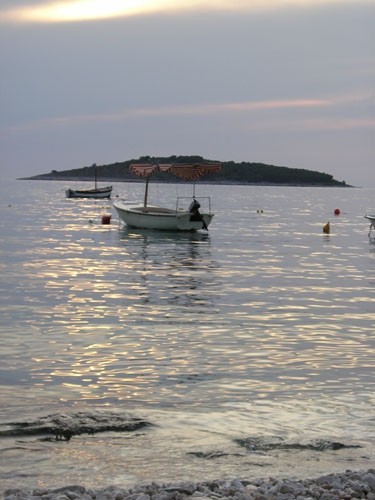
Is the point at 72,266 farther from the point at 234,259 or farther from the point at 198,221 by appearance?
the point at 198,221

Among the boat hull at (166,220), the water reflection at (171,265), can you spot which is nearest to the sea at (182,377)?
the water reflection at (171,265)

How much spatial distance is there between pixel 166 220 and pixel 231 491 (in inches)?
1649

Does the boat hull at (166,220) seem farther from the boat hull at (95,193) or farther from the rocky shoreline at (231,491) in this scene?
the boat hull at (95,193)

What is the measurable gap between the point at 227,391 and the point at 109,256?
86.8ft

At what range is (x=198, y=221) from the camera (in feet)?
167

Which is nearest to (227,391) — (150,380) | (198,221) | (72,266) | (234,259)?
(150,380)

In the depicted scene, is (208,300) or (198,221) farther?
(198,221)

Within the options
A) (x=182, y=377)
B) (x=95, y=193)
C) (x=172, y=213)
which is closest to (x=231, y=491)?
(x=182, y=377)

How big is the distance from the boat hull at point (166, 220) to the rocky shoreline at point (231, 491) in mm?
41214

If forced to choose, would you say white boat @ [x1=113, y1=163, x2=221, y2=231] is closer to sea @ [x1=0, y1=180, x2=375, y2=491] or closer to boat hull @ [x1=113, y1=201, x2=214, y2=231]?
boat hull @ [x1=113, y1=201, x2=214, y2=231]

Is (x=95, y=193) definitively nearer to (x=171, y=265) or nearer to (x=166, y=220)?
(x=166, y=220)

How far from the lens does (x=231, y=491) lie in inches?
318

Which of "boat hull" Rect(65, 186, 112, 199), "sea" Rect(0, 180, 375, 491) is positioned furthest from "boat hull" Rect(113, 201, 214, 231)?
"boat hull" Rect(65, 186, 112, 199)

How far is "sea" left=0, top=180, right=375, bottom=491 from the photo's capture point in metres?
9.81
